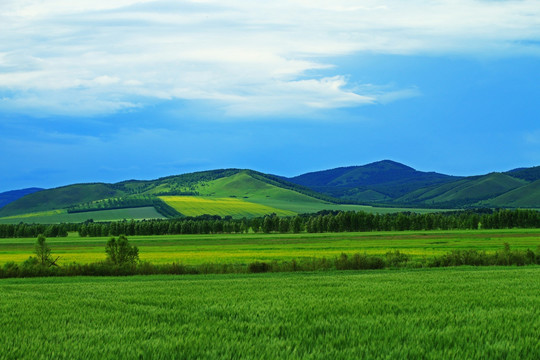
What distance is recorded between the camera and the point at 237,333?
479 inches

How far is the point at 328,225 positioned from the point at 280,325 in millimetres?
133951

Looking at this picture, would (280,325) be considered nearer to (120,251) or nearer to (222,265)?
(222,265)

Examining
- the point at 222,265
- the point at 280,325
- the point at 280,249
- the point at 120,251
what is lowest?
the point at 280,249

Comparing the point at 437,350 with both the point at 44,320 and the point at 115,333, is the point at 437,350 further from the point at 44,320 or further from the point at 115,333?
the point at 44,320

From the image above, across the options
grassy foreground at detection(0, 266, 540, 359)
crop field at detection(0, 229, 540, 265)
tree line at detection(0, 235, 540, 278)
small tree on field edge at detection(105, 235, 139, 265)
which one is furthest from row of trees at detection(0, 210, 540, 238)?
grassy foreground at detection(0, 266, 540, 359)

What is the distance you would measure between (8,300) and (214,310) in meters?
9.06

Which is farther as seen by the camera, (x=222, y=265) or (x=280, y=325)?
(x=222, y=265)

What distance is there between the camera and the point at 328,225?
146m

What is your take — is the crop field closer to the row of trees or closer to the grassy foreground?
the grassy foreground

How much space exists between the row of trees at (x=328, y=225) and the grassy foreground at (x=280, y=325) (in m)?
126

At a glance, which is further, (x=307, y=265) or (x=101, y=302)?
(x=307, y=265)

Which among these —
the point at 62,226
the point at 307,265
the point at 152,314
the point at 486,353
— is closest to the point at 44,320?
the point at 152,314

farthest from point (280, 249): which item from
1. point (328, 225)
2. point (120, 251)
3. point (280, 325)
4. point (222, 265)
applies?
point (328, 225)

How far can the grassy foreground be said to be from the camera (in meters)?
10.4
